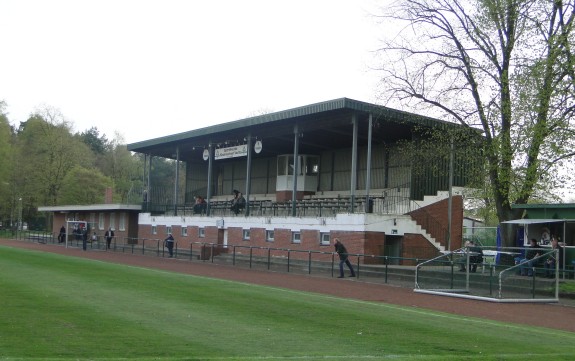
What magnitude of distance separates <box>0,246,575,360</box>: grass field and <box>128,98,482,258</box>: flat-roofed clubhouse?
15016 mm

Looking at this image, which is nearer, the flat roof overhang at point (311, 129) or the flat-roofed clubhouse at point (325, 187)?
the flat roof overhang at point (311, 129)

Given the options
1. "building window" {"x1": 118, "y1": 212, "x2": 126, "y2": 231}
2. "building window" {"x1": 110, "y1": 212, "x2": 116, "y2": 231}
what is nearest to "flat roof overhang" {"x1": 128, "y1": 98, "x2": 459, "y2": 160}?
"building window" {"x1": 118, "y1": 212, "x2": 126, "y2": 231}

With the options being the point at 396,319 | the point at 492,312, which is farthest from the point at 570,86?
the point at 396,319

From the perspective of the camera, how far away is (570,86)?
2281 cm

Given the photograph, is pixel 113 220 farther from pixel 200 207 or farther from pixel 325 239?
pixel 325 239

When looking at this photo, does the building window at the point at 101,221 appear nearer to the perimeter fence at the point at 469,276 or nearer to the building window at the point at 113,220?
the building window at the point at 113,220

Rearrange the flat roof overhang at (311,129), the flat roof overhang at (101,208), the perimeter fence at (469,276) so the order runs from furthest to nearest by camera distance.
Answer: the flat roof overhang at (101,208)
the flat roof overhang at (311,129)
the perimeter fence at (469,276)

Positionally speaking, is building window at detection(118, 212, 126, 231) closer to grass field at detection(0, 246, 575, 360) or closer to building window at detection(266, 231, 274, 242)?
building window at detection(266, 231, 274, 242)

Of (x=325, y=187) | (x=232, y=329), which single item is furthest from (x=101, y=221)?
(x=232, y=329)

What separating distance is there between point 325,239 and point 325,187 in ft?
37.4

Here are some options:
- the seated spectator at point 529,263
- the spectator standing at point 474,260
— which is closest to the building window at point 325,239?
the spectator standing at point 474,260

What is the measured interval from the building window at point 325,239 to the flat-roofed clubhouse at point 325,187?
5 centimetres

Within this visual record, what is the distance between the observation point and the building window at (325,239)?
119ft

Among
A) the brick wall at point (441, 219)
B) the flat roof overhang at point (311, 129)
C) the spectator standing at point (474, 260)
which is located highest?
the flat roof overhang at point (311, 129)
